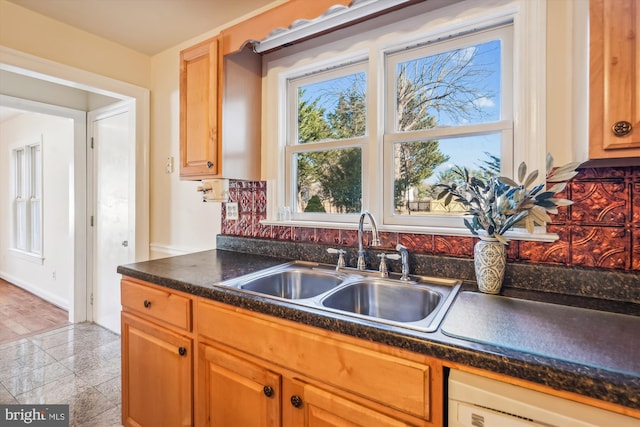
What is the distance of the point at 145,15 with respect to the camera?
1.98 meters

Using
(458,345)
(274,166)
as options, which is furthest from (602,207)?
(274,166)

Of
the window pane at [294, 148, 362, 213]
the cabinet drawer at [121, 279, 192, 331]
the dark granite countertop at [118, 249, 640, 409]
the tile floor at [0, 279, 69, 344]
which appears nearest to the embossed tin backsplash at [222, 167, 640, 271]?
the dark granite countertop at [118, 249, 640, 409]

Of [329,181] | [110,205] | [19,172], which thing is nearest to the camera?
[329,181]

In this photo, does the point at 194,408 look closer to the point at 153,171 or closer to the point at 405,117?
the point at 405,117

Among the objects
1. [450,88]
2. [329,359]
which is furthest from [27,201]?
[450,88]

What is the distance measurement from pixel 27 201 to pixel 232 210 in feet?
13.9

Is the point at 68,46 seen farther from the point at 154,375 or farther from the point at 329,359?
the point at 329,359

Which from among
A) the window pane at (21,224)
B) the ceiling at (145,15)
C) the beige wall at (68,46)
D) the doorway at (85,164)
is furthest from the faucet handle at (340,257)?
the window pane at (21,224)

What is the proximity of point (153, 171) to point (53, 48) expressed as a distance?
97 centimetres

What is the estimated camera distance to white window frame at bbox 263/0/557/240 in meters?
1.24

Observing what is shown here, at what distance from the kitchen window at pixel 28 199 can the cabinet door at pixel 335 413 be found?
475 cm

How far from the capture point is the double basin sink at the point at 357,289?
1.23 metres

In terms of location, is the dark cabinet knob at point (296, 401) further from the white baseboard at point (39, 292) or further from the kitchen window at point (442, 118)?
the white baseboard at point (39, 292)

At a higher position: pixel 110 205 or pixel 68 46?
pixel 68 46
